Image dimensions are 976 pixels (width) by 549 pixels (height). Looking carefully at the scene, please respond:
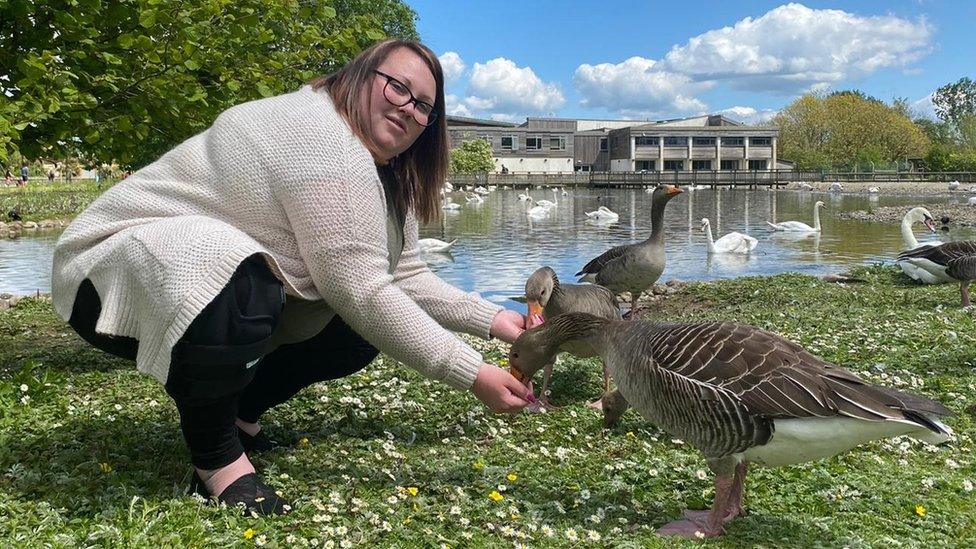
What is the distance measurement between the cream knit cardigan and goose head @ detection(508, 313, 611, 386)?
2.79ft

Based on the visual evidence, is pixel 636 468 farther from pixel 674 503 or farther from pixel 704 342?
pixel 704 342

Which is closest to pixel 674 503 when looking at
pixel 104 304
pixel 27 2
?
pixel 104 304

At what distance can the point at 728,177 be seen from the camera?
8362cm

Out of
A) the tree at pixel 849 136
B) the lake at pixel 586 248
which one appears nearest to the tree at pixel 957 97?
the tree at pixel 849 136

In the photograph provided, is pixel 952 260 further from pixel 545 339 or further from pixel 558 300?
pixel 545 339

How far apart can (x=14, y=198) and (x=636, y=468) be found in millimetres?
42128

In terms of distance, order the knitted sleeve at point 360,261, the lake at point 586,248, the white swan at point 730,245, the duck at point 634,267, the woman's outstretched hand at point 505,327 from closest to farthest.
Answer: the knitted sleeve at point 360,261 < the woman's outstretched hand at point 505,327 < the duck at point 634,267 < the lake at point 586,248 < the white swan at point 730,245

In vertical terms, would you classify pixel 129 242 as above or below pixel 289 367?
above

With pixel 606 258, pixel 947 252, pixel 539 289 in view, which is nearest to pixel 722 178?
pixel 947 252

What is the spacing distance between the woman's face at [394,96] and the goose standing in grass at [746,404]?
5.46ft

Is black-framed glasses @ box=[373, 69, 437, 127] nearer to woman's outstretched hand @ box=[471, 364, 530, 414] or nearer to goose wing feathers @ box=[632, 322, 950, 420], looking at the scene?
woman's outstretched hand @ box=[471, 364, 530, 414]

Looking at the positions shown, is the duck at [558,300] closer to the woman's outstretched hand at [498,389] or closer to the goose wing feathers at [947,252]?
the woman's outstretched hand at [498,389]

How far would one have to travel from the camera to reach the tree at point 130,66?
5.39 meters

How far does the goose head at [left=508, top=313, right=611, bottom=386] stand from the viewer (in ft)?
14.4
